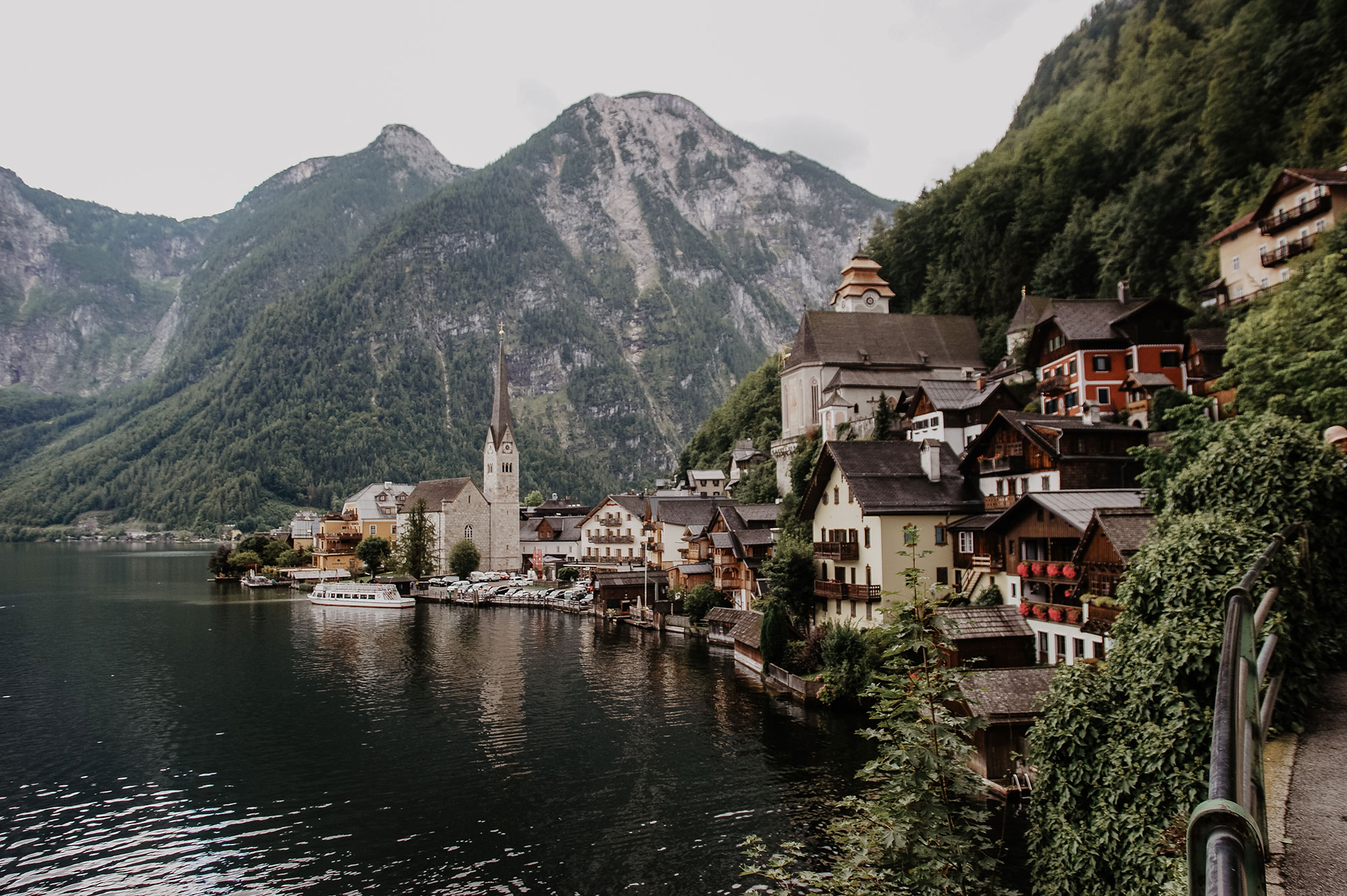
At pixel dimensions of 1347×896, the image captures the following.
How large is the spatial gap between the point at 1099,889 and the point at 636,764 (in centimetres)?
2130

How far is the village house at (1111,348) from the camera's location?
5203 centimetres

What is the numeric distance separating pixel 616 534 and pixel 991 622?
71867mm

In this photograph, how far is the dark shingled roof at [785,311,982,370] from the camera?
82.6m

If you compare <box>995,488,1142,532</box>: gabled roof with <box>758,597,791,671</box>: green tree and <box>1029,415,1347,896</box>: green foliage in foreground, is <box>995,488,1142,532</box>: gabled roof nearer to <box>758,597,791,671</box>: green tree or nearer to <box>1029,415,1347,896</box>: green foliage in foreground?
<box>758,597,791,671</box>: green tree

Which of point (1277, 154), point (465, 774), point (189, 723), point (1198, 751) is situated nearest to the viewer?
point (1198, 751)

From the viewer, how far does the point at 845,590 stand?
45.7 meters

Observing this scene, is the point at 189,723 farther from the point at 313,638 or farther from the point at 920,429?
the point at 920,429

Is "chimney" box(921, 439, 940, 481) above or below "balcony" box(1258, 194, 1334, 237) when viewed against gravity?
below

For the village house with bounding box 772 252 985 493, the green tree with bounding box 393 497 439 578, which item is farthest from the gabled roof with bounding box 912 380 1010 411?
the green tree with bounding box 393 497 439 578

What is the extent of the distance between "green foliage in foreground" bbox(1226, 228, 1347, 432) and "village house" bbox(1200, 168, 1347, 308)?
239 inches

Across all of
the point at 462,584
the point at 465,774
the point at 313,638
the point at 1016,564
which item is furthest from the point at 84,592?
the point at 1016,564

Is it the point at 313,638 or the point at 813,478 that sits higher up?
the point at 813,478

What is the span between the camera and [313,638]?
6812cm

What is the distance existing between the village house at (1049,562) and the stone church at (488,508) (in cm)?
9025
